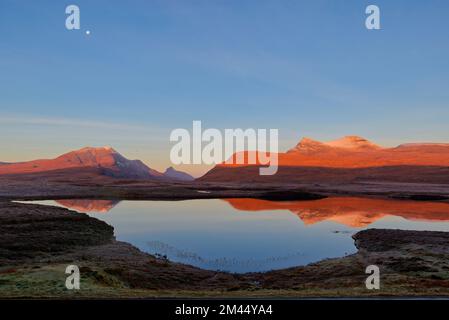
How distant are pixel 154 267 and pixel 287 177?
172 m

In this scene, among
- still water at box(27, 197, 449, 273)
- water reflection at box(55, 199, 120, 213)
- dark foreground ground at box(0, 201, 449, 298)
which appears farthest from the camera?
water reflection at box(55, 199, 120, 213)

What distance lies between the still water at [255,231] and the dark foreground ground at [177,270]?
8.47ft

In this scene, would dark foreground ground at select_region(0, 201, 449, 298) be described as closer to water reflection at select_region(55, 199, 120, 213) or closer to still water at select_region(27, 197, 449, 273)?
still water at select_region(27, 197, 449, 273)

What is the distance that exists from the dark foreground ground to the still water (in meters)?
2.58

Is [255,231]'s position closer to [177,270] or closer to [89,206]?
[177,270]

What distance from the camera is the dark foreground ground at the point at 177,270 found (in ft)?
47.2

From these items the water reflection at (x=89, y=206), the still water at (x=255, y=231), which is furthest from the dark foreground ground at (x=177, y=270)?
the water reflection at (x=89, y=206)

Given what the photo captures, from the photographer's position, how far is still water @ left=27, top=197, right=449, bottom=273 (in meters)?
27.8

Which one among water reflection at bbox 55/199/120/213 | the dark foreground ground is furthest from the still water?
water reflection at bbox 55/199/120/213

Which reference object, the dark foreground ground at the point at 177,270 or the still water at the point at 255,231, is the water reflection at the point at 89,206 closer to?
the still water at the point at 255,231

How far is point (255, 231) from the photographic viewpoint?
132ft

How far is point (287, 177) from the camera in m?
191

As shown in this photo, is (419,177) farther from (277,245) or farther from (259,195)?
(277,245)
